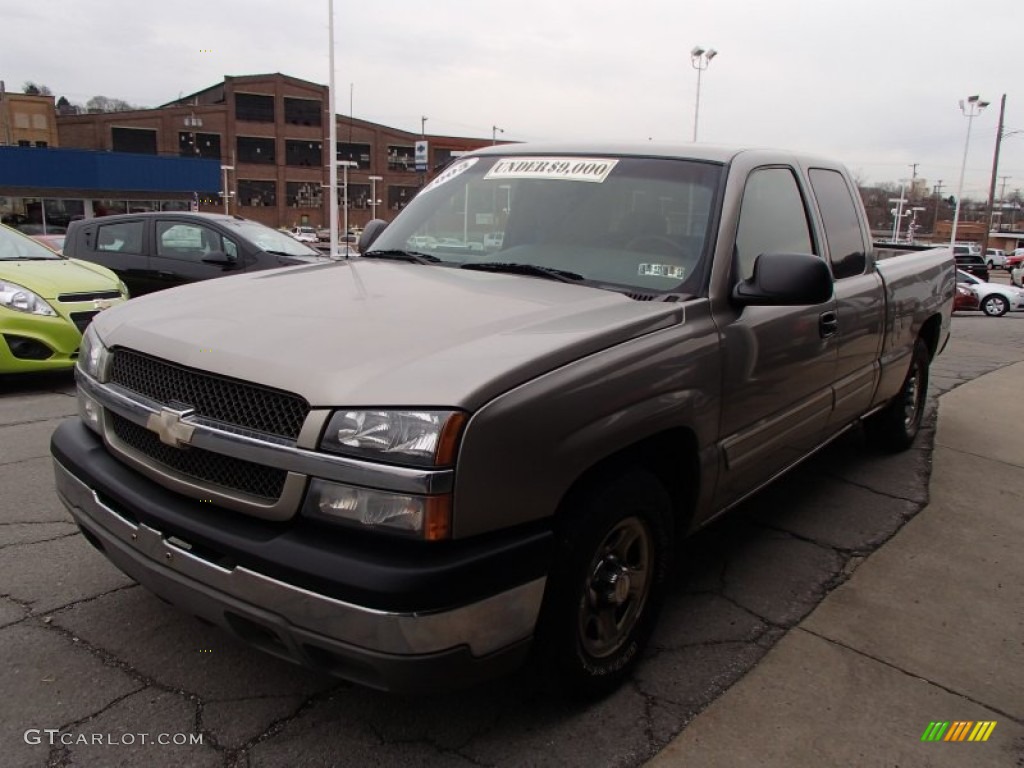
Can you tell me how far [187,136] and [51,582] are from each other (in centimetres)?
8667

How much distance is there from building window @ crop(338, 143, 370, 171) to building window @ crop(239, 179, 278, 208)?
1012 centimetres

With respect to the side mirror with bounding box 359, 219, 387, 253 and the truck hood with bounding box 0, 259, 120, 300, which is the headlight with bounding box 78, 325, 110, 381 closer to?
the side mirror with bounding box 359, 219, 387, 253

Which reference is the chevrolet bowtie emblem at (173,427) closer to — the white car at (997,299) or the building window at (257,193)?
the white car at (997,299)

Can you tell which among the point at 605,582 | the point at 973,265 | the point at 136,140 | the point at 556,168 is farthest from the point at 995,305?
the point at 136,140

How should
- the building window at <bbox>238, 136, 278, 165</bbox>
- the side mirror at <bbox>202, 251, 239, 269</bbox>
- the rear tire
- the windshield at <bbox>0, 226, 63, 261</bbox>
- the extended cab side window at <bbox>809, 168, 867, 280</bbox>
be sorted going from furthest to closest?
the building window at <bbox>238, 136, 278, 165</bbox> → the side mirror at <bbox>202, 251, 239, 269</bbox> → the windshield at <bbox>0, 226, 63, 261</bbox> → the rear tire → the extended cab side window at <bbox>809, 168, 867, 280</bbox>

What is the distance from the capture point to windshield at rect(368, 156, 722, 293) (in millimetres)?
2941

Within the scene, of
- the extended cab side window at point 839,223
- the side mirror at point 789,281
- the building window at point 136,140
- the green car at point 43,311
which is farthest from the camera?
the building window at point 136,140

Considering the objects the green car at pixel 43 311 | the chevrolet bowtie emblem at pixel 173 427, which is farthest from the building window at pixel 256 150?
the chevrolet bowtie emblem at pixel 173 427

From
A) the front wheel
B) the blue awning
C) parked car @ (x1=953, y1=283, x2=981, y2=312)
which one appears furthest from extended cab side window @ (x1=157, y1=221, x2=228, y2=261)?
the blue awning

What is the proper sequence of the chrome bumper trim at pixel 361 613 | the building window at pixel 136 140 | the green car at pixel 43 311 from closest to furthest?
the chrome bumper trim at pixel 361 613
the green car at pixel 43 311
the building window at pixel 136 140

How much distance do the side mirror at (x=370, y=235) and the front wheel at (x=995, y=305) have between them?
27401 mm

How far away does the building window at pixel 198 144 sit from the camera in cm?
7975

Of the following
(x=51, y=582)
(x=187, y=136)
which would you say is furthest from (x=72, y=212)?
(x=51, y=582)

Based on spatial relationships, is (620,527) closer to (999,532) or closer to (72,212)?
(999,532)
